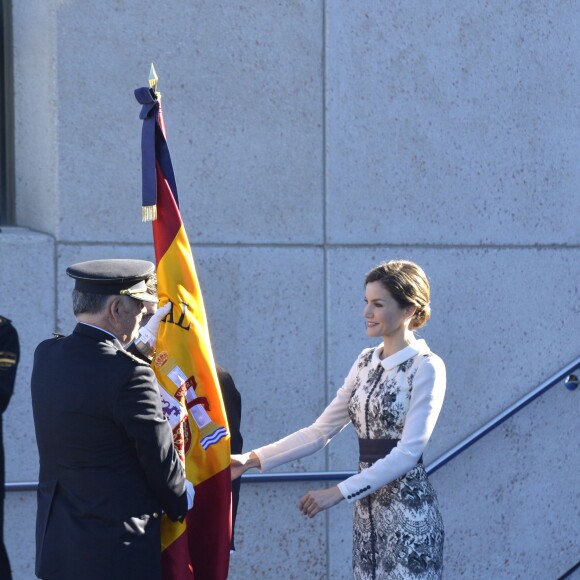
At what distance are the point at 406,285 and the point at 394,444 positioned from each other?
547 millimetres

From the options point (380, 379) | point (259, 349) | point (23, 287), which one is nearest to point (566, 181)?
point (259, 349)

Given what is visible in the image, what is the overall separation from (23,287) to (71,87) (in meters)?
0.97

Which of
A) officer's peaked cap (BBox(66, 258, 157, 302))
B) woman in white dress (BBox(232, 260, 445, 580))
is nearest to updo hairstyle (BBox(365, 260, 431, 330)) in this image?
woman in white dress (BBox(232, 260, 445, 580))

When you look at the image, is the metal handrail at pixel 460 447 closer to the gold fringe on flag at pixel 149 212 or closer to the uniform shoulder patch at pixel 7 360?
the uniform shoulder patch at pixel 7 360

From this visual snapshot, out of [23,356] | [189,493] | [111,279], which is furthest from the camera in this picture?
[23,356]

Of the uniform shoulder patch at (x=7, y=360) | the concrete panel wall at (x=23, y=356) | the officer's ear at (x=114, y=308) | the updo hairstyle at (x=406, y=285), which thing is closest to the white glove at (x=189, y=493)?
the officer's ear at (x=114, y=308)

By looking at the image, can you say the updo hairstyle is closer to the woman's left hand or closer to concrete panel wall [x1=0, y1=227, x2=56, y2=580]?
the woman's left hand

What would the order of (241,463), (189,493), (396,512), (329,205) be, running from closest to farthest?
(189,493)
(396,512)
(241,463)
(329,205)

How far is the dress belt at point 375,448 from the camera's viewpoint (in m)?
3.48

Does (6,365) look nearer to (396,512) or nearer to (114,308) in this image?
(114,308)

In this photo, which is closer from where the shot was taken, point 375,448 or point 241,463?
point 375,448

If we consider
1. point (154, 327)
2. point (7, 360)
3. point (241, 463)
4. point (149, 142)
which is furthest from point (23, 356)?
point (149, 142)

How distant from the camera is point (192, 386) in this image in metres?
3.26

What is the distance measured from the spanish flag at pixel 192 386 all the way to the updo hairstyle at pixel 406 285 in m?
0.66
